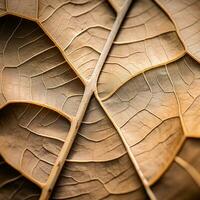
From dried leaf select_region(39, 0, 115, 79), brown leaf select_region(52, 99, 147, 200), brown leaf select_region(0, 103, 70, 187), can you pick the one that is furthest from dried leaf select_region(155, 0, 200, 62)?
brown leaf select_region(0, 103, 70, 187)

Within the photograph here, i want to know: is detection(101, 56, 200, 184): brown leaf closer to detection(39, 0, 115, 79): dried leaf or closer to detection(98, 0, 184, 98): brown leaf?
detection(98, 0, 184, 98): brown leaf

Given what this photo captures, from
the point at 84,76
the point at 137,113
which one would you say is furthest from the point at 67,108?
the point at 137,113

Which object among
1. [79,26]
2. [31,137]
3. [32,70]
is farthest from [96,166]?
[79,26]

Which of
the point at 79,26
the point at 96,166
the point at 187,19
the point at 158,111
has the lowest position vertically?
the point at 96,166

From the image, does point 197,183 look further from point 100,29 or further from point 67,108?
point 100,29

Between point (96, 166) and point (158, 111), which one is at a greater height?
point (158, 111)

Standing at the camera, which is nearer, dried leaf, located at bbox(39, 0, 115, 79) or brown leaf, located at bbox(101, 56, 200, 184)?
brown leaf, located at bbox(101, 56, 200, 184)

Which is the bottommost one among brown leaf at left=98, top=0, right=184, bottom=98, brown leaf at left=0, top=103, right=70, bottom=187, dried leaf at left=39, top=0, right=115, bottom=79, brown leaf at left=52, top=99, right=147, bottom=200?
brown leaf at left=52, top=99, right=147, bottom=200

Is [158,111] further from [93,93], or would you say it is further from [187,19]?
[187,19]
